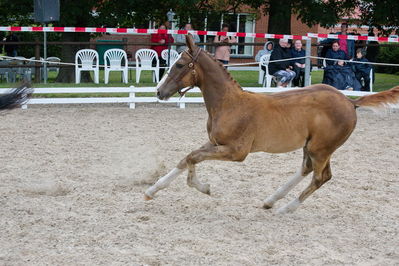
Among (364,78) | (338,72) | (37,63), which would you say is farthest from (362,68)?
(37,63)

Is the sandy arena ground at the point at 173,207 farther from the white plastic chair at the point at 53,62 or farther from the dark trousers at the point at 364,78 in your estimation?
the white plastic chair at the point at 53,62

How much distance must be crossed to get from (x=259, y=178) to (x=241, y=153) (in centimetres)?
178

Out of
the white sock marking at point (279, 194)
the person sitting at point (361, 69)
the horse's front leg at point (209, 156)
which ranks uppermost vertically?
the person sitting at point (361, 69)

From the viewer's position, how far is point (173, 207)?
19.8ft

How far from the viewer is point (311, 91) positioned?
582cm

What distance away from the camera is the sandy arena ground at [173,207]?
470 centimetres

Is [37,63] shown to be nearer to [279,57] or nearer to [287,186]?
[279,57]

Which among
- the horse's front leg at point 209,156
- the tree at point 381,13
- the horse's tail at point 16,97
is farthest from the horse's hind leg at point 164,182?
the tree at point 381,13

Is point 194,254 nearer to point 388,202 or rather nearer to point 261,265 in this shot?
point 261,265

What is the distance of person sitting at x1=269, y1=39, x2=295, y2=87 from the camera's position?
14.6 meters

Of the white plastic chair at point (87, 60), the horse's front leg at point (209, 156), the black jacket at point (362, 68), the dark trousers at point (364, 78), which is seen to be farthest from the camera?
the white plastic chair at point (87, 60)

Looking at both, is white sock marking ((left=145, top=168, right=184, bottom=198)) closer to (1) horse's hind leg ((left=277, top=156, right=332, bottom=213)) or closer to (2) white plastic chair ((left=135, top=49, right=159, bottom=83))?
(1) horse's hind leg ((left=277, top=156, right=332, bottom=213))

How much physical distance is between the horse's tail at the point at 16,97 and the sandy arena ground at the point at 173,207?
1004 millimetres

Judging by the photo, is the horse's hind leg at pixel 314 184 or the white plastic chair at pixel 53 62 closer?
the horse's hind leg at pixel 314 184
